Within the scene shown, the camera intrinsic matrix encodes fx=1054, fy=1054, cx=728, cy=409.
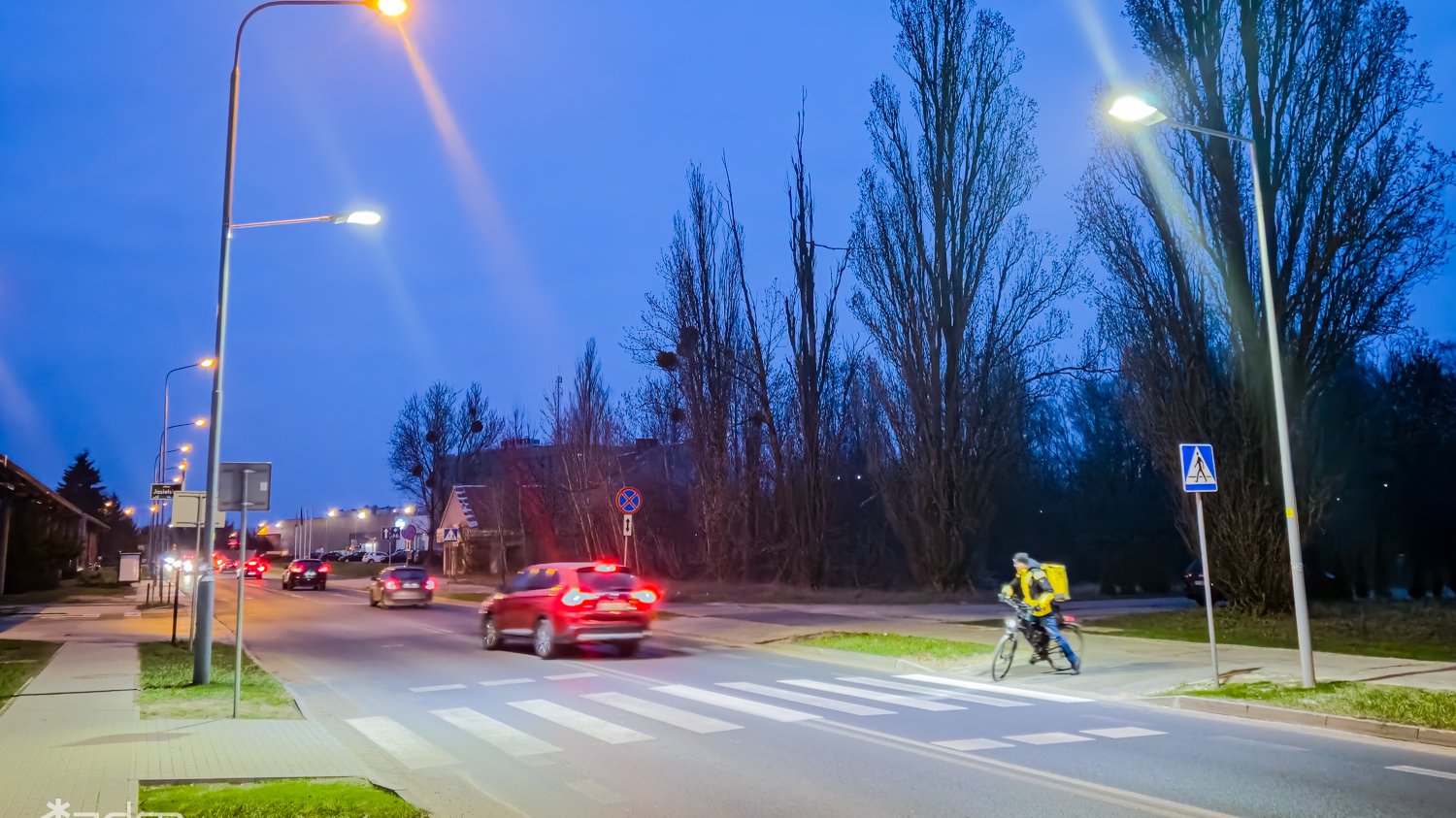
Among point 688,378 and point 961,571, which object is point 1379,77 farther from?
point 688,378

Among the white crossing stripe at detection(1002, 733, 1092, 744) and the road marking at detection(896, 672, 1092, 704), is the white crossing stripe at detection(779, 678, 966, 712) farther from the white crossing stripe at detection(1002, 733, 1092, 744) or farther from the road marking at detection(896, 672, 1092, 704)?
the white crossing stripe at detection(1002, 733, 1092, 744)

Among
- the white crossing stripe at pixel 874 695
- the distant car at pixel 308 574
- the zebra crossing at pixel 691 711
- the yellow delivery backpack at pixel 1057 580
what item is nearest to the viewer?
the zebra crossing at pixel 691 711

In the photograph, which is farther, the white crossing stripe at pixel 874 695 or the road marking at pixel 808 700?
the white crossing stripe at pixel 874 695

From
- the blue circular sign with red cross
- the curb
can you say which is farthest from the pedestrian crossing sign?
the blue circular sign with red cross

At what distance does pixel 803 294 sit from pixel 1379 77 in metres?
21.9

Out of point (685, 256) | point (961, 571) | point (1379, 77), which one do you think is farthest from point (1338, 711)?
point (685, 256)

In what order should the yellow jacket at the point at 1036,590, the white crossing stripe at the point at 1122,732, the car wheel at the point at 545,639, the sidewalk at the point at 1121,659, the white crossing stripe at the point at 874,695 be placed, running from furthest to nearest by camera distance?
1. the car wheel at the point at 545,639
2. the yellow jacket at the point at 1036,590
3. the sidewalk at the point at 1121,659
4. the white crossing stripe at the point at 874,695
5. the white crossing stripe at the point at 1122,732

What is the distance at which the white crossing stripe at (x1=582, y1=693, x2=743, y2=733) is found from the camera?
35.9 ft

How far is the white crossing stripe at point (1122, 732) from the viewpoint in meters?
10.2

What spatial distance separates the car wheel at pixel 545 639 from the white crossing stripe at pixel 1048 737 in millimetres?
10174

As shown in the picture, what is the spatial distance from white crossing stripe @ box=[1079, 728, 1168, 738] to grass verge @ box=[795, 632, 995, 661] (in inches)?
260

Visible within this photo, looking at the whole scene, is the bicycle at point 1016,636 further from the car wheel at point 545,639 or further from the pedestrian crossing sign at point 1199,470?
the car wheel at point 545,639

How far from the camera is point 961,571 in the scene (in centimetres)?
3500

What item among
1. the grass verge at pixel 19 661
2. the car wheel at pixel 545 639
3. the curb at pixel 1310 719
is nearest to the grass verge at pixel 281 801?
the grass verge at pixel 19 661
